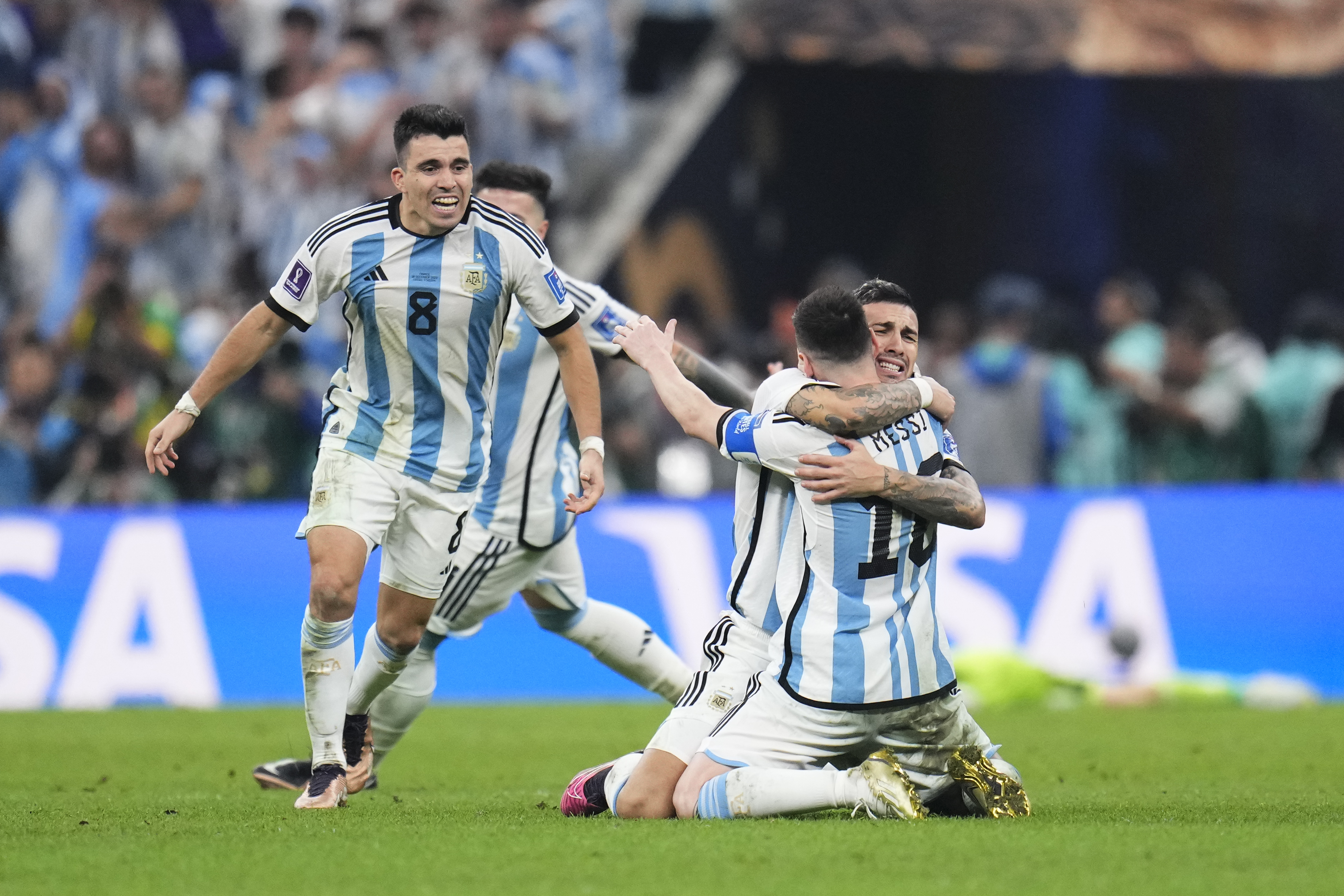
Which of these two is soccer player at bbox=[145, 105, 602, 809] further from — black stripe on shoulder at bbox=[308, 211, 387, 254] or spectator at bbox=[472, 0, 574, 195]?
spectator at bbox=[472, 0, 574, 195]

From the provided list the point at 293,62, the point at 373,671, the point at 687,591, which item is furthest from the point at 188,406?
the point at 293,62

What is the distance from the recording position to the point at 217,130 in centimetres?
1514

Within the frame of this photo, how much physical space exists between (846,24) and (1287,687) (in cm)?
741

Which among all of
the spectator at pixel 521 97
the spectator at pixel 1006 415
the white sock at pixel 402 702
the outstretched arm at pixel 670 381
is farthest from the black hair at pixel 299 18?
the outstretched arm at pixel 670 381

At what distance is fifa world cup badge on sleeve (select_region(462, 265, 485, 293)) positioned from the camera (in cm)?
627

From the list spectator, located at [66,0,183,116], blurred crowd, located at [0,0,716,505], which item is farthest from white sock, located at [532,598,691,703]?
spectator, located at [66,0,183,116]

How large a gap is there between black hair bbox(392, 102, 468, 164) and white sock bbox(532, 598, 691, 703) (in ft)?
7.42

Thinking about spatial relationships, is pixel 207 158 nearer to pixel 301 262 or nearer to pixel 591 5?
pixel 591 5

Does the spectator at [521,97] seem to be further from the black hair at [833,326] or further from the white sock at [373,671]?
the black hair at [833,326]

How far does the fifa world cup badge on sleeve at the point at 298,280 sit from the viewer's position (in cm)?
615

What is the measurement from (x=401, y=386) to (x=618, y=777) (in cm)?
157

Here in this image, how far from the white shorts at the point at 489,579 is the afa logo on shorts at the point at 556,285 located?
49.4 inches

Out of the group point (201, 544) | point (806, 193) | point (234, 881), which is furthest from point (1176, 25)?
point (234, 881)

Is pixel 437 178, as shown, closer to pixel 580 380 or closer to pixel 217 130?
pixel 580 380
